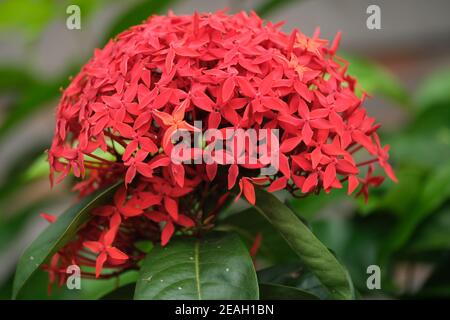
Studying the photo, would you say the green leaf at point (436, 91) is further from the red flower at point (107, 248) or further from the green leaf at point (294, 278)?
the red flower at point (107, 248)

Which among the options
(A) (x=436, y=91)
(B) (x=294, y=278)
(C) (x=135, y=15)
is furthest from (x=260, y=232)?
(A) (x=436, y=91)

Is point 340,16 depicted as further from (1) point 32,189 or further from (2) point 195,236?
(2) point 195,236

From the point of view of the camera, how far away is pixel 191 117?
2.39ft

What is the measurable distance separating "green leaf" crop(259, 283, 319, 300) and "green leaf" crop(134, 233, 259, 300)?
9cm

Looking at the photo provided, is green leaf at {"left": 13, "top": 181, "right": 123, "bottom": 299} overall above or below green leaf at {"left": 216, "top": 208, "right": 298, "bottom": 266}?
above

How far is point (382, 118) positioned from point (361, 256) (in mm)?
1422

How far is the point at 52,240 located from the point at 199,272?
0.18 meters

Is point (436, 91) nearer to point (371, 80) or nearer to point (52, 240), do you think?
point (371, 80)

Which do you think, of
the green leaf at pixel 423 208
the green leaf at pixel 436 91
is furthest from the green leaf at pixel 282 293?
the green leaf at pixel 436 91

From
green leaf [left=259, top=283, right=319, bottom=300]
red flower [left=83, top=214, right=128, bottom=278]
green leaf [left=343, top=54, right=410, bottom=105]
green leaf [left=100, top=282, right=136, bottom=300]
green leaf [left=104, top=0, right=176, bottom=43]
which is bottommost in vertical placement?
green leaf [left=100, top=282, right=136, bottom=300]

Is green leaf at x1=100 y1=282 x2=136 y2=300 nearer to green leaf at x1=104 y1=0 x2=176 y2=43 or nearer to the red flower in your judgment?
the red flower

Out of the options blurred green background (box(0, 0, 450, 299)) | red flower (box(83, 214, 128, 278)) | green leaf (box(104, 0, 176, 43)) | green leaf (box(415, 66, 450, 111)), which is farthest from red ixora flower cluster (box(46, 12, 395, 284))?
green leaf (box(415, 66, 450, 111))

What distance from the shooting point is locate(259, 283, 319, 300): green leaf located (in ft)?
2.47
